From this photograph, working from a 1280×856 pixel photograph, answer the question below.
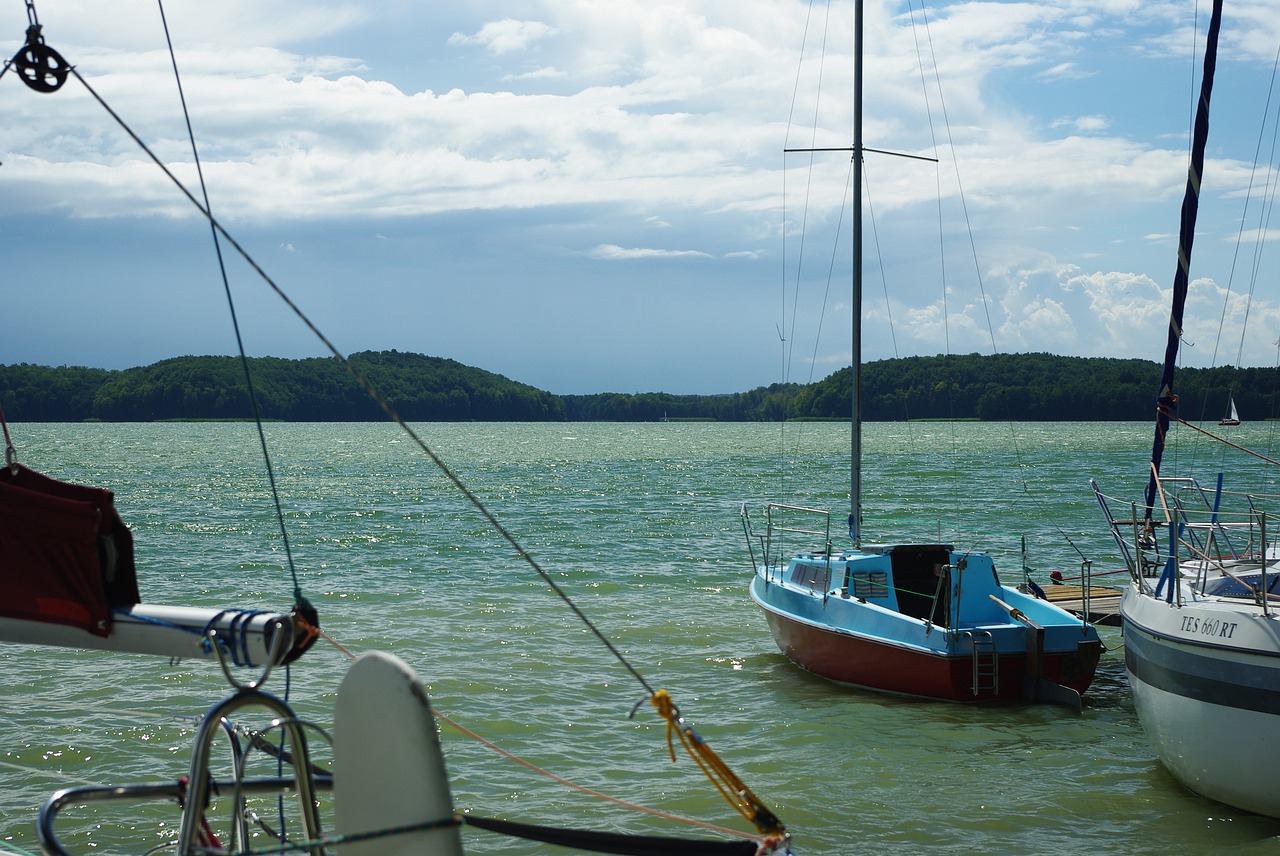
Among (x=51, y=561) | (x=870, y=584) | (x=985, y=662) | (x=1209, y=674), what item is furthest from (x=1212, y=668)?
(x=51, y=561)

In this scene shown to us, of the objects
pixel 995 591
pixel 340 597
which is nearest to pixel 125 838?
pixel 995 591

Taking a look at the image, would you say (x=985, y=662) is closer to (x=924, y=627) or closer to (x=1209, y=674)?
(x=924, y=627)

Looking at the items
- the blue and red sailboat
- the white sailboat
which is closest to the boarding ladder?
the blue and red sailboat

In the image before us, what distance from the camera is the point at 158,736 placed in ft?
41.6

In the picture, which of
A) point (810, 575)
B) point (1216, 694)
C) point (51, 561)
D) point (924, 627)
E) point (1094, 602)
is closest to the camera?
point (51, 561)

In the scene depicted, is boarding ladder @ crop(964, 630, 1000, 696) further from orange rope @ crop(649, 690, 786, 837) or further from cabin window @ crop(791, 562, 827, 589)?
orange rope @ crop(649, 690, 786, 837)

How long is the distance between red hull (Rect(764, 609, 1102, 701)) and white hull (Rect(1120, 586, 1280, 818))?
344 cm

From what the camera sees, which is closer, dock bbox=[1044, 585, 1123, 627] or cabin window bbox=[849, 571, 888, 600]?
cabin window bbox=[849, 571, 888, 600]

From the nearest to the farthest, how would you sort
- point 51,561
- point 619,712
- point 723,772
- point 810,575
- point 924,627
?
point 723,772
point 51,561
point 924,627
point 619,712
point 810,575

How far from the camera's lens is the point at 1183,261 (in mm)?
14148

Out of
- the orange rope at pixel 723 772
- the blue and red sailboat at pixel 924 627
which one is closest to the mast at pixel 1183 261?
the blue and red sailboat at pixel 924 627

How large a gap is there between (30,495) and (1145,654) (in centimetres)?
894

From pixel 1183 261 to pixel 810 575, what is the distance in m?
6.21

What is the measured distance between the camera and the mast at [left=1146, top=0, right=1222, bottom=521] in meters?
13.7
